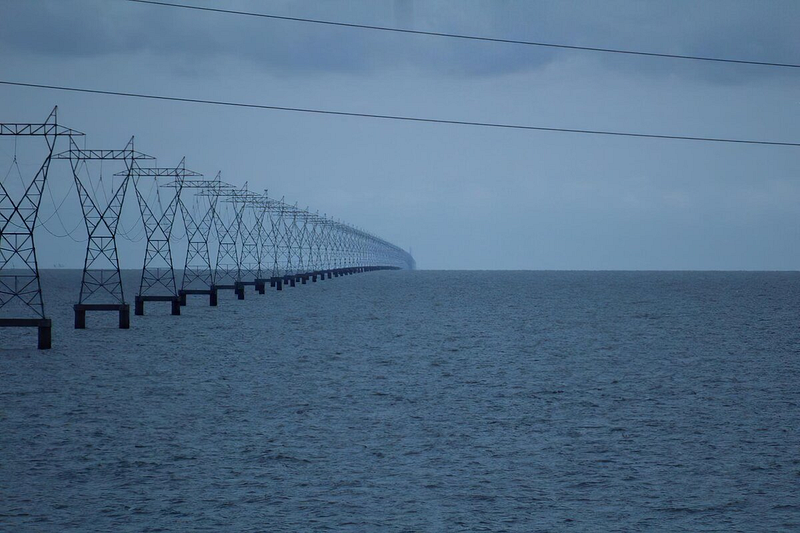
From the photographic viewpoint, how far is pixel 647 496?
14.8m

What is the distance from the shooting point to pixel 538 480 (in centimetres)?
1591

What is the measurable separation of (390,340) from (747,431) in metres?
25.5

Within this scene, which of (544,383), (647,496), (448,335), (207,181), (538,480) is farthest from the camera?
(207,181)

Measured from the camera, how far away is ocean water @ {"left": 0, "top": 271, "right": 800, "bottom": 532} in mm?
13867

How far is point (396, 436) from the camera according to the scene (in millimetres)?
19781

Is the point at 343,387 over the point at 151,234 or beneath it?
beneath

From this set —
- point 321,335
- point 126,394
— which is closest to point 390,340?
point 321,335

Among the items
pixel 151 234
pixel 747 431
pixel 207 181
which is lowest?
pixel 747 431

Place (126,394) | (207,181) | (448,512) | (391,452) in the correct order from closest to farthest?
(448,512)
(391,452)
(126,394)
(207,181)

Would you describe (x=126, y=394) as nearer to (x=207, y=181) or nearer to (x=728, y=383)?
(x=728, y=383)

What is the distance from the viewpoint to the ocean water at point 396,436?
1387 centimetres

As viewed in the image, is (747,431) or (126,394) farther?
(126,394)

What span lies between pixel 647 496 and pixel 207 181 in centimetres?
5914

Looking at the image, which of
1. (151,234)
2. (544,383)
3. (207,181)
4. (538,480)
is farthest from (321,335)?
(538,480)
